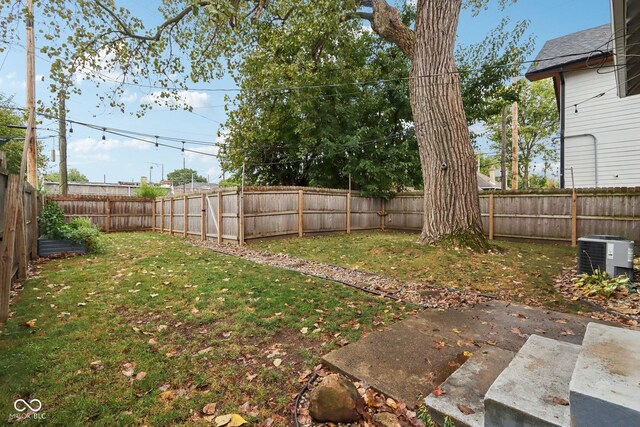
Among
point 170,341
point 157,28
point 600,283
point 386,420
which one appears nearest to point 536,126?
point 600,283

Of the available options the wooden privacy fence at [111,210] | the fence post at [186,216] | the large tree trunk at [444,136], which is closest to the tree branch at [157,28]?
the large tree trunk at [444,136]

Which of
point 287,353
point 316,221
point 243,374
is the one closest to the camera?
point 243,374

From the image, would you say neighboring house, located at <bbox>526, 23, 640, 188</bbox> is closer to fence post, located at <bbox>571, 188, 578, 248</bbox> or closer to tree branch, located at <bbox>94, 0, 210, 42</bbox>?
fence post, located at <bbox>571, 188, 578, 248</bbox>

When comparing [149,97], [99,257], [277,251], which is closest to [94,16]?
[149,97]

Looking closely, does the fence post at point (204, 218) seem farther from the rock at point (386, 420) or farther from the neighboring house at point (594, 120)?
the neighboring house at point (594, 120)

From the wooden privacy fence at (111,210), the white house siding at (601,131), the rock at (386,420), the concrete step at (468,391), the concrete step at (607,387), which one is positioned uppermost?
the white house siding at (601,131)

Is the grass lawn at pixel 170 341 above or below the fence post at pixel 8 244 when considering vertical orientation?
below

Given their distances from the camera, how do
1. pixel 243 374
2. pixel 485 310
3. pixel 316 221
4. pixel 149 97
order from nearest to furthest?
pixel 243 374, pixel 485 310, pixel 149 97, pixel 316 221

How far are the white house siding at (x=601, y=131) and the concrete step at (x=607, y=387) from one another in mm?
10313

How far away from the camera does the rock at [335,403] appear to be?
1783mm

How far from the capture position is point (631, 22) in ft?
10.6

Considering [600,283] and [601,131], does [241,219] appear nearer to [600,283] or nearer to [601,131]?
[600,283]

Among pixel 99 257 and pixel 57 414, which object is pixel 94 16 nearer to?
pixel 99 257

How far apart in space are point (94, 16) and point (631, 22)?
30.1ft
